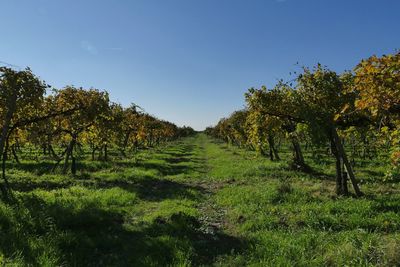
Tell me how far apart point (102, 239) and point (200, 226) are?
11.3 ft

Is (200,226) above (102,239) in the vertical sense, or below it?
above

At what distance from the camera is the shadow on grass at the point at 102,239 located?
9516 mm

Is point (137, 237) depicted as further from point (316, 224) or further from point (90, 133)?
point (90, 133)

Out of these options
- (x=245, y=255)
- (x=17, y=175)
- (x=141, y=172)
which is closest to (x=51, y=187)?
(x=17, y=175)

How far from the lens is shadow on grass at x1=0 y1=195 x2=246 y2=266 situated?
9516 millimetres

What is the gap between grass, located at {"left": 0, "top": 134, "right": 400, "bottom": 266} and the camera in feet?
31.1

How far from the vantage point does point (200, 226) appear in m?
13.1

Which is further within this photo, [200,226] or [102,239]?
[200,226]

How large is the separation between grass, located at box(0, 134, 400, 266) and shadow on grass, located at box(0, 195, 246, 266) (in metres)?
0.03

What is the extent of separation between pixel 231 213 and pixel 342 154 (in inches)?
265

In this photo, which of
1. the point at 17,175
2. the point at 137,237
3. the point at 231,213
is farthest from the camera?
the point at 17,175

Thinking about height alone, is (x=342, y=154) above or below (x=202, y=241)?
above

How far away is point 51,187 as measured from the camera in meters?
20.5

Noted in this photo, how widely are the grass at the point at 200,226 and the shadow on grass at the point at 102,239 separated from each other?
0.03 metres
